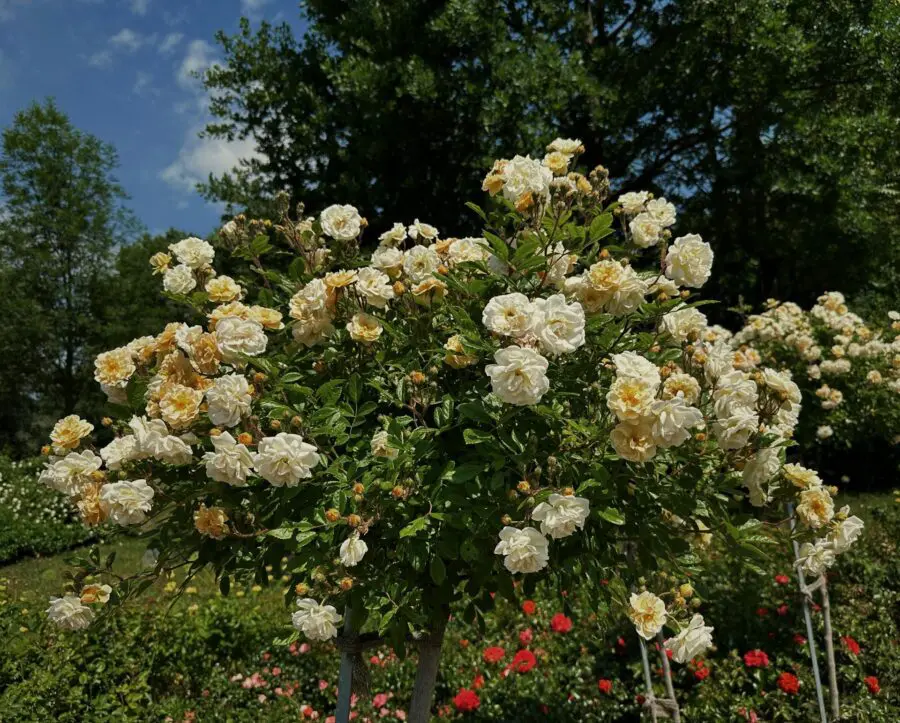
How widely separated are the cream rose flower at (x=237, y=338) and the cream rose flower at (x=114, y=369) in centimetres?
38

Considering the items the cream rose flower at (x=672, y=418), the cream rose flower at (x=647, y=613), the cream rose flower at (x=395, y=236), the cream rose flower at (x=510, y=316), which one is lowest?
the cream rose flower at (x=647, y=613)

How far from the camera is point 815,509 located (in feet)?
5.95

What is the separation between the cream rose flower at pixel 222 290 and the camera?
2.07 metres

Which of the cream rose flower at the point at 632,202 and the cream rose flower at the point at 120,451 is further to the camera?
the cream rose flower at the point at 632,202

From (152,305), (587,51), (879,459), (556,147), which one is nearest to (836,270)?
(879,459)

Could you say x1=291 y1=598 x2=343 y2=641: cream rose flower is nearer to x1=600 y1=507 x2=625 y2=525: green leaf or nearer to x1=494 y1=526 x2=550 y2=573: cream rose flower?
x1=494 y1=526 x2=550 y2=573: cream rose flower

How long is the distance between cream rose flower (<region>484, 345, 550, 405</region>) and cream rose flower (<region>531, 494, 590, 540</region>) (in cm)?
25

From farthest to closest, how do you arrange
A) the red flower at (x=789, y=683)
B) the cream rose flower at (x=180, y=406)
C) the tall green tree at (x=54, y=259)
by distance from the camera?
1. the tall green tree at (x=54, y=259)
2. the red flower at (x=789, y=683)
3. the cream rose flower at (x=180, y=406)

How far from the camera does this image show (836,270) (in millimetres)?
10086

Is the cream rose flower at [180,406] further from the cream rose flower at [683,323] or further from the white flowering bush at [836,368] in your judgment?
the white flowering bush at [836,368]

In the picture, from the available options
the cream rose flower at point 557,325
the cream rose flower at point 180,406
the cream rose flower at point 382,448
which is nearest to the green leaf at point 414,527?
the cream rose flower at point 382,448

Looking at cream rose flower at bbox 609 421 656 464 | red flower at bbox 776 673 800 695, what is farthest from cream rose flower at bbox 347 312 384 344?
red flower at bbox 776 673 800 695

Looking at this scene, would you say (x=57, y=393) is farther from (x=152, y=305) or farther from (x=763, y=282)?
(x=763, y=282)

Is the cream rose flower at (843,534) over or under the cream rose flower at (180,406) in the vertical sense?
under
